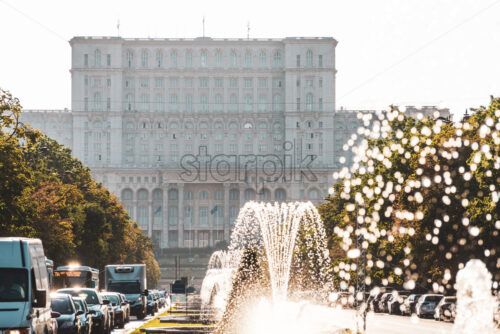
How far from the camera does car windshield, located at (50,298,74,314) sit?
2752cm

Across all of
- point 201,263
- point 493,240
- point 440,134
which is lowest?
point 201,263

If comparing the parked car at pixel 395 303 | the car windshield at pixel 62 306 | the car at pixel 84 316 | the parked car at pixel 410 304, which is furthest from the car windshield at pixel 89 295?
the parked car at pixel 395 303

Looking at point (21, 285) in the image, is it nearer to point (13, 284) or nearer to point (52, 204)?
point (13, 284)

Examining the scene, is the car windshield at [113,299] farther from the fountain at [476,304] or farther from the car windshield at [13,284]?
the fountain at [476,304]

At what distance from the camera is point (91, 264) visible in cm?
7700

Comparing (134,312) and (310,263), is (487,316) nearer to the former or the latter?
(134,312)

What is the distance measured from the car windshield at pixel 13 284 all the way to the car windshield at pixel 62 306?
6881 mm

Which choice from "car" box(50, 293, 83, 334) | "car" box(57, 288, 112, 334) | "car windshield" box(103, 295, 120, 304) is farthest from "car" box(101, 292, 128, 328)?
"car" box(50, 293, 83, 334)

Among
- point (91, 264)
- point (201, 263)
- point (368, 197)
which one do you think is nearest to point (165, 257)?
point (201, 263)

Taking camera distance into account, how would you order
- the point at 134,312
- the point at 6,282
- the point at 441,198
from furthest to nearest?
1. the point at 134,312
2. the point at 441,198
3. the point at 6,282

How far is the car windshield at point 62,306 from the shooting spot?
27516 millimetres

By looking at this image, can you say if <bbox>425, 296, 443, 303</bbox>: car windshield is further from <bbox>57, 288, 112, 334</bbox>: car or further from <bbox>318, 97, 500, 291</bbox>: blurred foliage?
<bbox>57, 288, 112, 334</bbox>: car

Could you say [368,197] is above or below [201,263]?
above

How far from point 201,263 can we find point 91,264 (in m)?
107
